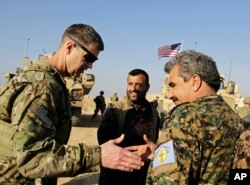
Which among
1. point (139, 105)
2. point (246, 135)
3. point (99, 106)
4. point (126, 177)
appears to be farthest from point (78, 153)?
point (99, 106)

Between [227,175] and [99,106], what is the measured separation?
17.7m

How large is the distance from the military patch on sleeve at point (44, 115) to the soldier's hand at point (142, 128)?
1.60m

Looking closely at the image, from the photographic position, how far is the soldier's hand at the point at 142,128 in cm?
380

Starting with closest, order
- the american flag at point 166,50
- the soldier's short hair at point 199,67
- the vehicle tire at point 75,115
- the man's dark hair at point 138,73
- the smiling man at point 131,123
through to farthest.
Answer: the soldier's short hair at point 199,67
the smiling man at point 131,123
the man's dark hair at point 138,73
the american flag at point 166,50
the vehicle tire at point 75,115

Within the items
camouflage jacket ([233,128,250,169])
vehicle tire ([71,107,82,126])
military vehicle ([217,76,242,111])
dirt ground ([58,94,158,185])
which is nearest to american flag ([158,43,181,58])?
dirt ground ([58,94,158,185])

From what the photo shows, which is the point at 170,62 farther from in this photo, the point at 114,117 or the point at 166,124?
the point at 114,117

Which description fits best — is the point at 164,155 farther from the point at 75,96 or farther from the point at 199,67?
the point at 75,96

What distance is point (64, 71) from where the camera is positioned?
9.10ft

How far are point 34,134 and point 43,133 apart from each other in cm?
7

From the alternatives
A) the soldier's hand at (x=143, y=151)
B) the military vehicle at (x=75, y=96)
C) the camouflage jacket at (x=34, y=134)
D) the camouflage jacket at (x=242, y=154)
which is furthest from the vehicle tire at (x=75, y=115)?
the camouflage jacket at (x=242, y=154)

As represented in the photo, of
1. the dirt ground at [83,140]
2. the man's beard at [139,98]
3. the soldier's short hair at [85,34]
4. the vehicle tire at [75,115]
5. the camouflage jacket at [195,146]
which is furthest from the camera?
the vehicle tire at [75,115]

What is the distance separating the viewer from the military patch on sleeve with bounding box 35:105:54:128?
2256 mm

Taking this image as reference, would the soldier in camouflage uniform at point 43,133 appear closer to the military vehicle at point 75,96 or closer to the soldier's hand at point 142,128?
the soldier's hand at point 142,128

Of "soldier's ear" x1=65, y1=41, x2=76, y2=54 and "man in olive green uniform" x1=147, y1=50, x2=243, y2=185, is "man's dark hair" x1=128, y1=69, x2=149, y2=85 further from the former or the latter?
"man in olive green uniform" x1=147, y1=50, x2=243, y2=185
